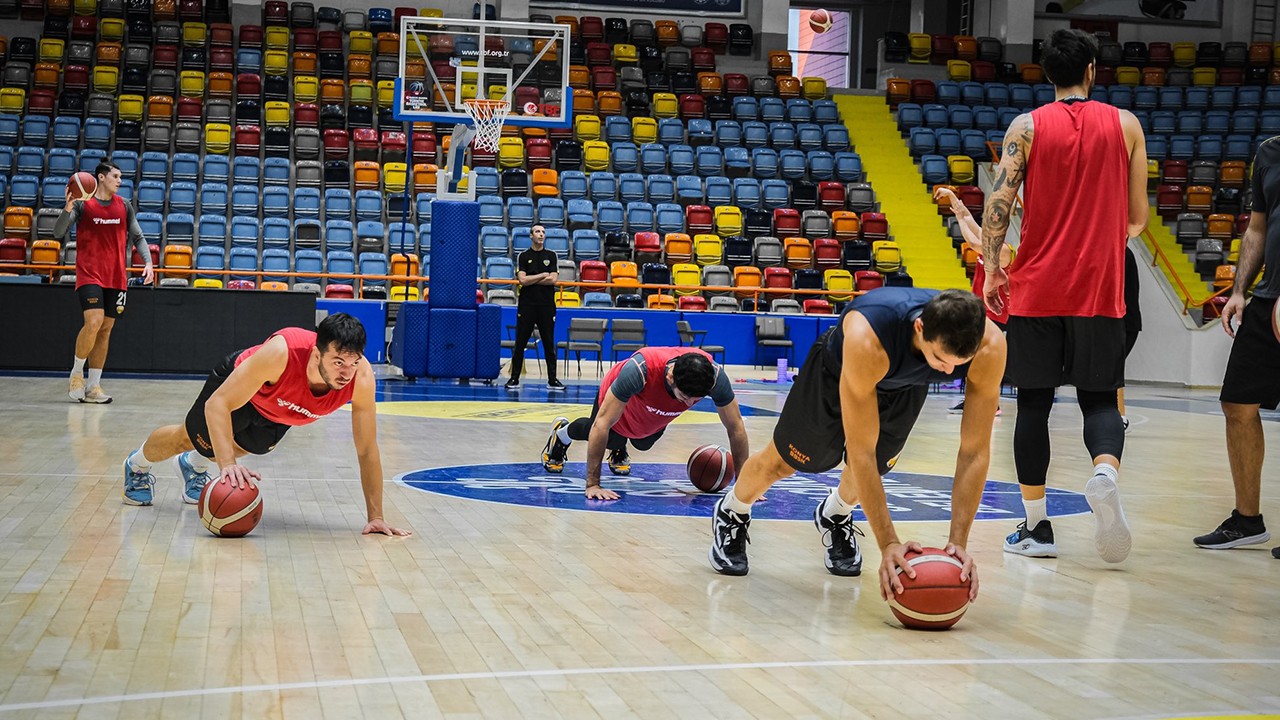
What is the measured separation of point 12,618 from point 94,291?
7.08 m

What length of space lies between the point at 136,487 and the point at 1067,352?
364cm

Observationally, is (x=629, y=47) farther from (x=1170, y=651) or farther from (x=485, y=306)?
(x=1170, y=651)

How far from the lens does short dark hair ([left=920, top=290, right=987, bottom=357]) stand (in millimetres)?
3109

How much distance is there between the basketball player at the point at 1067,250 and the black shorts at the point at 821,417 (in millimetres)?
686

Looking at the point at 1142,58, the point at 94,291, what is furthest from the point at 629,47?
the point at 94,291

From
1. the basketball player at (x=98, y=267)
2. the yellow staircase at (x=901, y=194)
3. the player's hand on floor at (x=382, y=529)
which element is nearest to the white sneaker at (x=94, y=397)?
the basketball player at (x=98, y=267)

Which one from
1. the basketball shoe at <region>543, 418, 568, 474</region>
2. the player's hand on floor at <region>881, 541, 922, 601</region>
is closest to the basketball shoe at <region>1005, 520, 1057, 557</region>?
the player's hand on floor at <region>881, 541, 922, 601</region>

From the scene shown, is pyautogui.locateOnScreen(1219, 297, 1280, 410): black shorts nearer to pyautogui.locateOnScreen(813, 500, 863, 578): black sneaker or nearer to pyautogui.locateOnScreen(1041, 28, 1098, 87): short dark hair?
pyautogui.locateOnScreen(1041, 28, 1098, 87): short dark hair

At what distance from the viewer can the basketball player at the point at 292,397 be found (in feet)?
13.6

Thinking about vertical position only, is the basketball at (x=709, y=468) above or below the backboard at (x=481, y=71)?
below

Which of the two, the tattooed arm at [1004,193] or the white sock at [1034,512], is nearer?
the tattooed arm at [1004,193]

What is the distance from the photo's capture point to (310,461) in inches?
263

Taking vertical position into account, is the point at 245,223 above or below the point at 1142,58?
below

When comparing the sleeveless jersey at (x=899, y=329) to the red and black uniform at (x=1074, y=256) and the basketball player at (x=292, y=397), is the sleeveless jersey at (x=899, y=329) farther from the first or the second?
the basketball player at (x=292, y=397)
